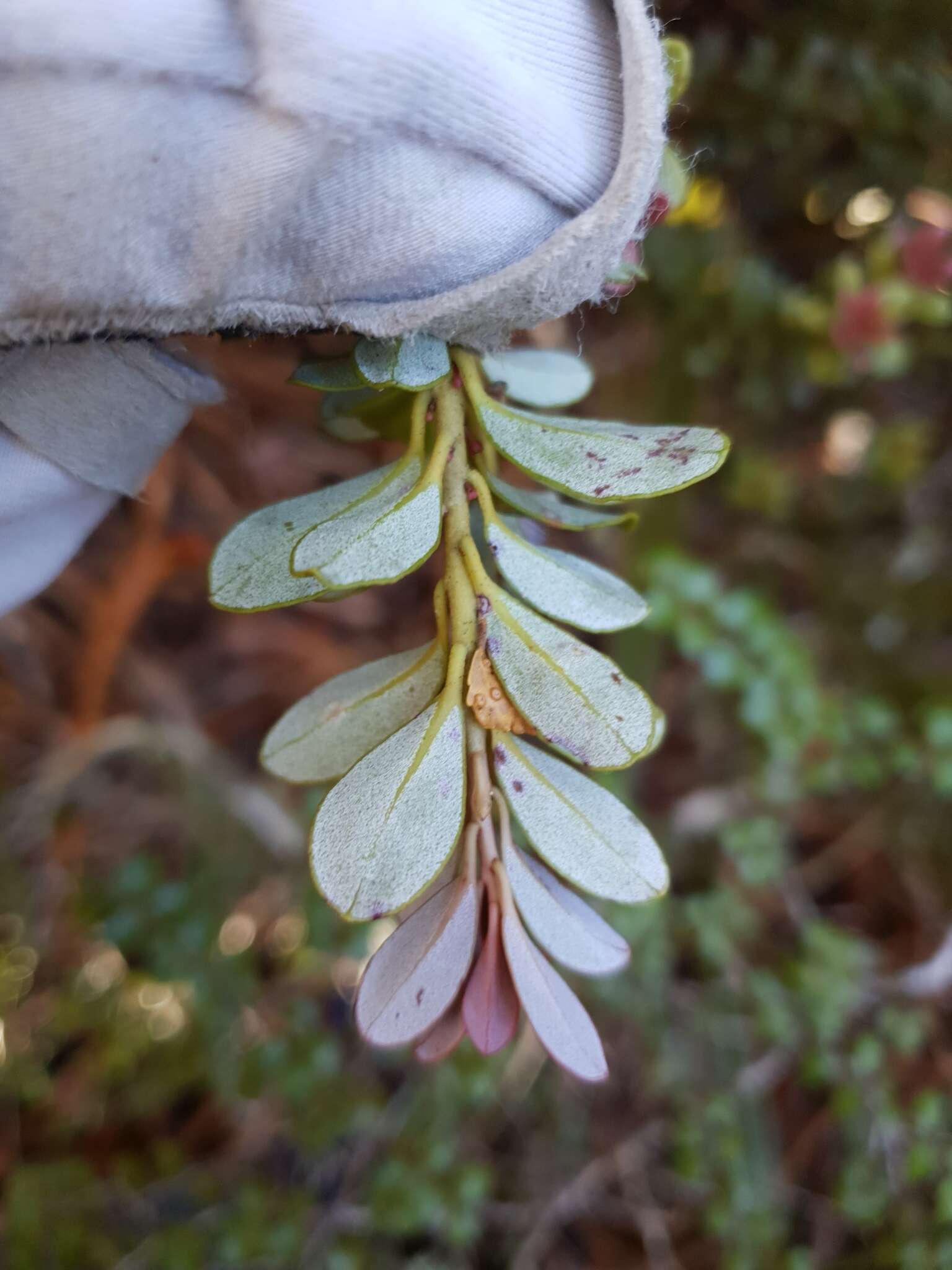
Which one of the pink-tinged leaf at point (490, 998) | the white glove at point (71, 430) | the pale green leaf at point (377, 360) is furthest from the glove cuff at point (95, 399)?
the pink-tinged leaf at point (490, 998)

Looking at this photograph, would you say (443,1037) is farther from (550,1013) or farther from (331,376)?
(331,376)

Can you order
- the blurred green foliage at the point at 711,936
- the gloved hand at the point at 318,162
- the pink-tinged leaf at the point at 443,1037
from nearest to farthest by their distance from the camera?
the gloved hand at the point at 318,162, the pink-tinged leaf at the point at 443,1037, the blurred green foliage at the point at 711,936

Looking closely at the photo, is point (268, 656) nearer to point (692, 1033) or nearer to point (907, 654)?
point (692, 1033)

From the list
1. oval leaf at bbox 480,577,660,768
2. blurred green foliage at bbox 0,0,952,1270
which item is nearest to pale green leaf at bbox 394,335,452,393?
oval leaf at bbox 480,577,660,768

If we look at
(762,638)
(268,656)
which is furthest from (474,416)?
(268,656)

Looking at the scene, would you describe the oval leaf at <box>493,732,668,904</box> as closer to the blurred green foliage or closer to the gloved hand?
the gloved hand

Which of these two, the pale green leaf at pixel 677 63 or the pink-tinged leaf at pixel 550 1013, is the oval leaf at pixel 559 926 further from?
the pale green leaf at pixel 677 63
